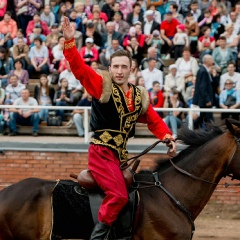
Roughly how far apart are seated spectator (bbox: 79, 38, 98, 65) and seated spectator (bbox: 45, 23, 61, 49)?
117 centimetres

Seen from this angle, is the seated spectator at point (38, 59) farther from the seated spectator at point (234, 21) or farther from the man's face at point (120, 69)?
the man's face at point (120, 69)

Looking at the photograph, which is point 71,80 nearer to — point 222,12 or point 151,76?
point 151,76

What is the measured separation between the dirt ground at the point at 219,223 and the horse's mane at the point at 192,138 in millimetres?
4811

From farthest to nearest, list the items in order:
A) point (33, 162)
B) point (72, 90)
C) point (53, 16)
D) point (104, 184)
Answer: point (53, 16)
point (72, 90)
point (33, 162)
point (104, 184)

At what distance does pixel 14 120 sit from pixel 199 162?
8.30m

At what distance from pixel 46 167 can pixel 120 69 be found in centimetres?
738

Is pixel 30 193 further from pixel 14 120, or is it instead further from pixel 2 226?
pixel 14 120

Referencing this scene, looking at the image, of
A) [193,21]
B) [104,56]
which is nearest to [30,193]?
[104,56]

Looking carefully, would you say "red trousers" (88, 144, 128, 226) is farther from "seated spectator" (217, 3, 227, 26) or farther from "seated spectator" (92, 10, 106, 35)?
"seated spectator" (217, 3, 227, 26)

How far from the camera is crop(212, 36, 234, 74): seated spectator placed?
61.5 feet

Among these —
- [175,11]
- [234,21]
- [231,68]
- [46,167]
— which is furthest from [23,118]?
[234,21]

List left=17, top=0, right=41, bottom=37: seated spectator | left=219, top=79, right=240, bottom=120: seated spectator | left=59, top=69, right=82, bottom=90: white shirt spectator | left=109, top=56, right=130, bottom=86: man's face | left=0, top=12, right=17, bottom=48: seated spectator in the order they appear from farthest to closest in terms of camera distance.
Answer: left=17, top=0, right=41, bottom=37: seated spectator < left=0, top=12, right=17, bottom=48: seated spectator < left=59, top=69, right=82, bottom=90: white shirt spectator < left=219, top=79, right=240, bottom=120: seated spectator < left=109, top=56, right=130, bottom=86: man's face

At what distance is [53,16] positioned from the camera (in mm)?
21656

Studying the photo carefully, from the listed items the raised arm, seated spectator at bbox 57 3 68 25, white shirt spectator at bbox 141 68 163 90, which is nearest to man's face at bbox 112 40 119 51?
white shirt spectator at bbox 141 68 163 90
